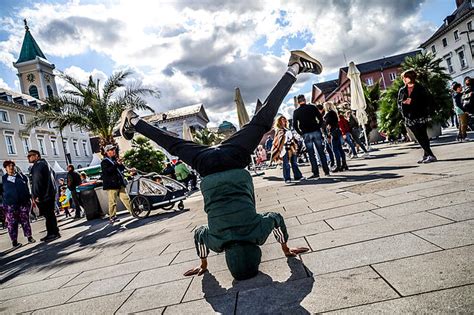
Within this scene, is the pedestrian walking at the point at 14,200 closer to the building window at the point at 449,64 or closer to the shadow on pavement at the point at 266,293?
the shadow on pavement at the point at 266,293

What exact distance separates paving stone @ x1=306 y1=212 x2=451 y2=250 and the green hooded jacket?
28.0 inches

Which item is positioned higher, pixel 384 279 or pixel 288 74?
pixel 288 74

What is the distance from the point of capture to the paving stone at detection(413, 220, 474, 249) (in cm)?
201

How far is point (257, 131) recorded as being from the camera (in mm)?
2801

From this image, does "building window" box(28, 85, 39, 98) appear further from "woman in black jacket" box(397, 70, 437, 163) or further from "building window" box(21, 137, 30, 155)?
"woman in black jacket" box(397, 70, 437, 163)

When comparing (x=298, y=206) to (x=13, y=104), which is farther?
(x=13, y=104)

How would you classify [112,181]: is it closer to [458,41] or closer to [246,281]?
[246,281]

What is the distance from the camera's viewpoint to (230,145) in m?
2.47

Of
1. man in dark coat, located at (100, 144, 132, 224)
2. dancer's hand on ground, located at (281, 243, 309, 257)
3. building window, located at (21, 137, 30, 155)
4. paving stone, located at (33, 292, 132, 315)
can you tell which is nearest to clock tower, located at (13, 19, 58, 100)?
building window, located at (21, 137, 30, 155)

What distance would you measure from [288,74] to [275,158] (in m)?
5.18

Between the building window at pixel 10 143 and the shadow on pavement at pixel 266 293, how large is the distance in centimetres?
4188

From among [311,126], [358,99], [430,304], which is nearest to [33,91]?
[358,99]

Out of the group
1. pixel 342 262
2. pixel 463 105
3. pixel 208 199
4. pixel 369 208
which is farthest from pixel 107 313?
pixel 463 105

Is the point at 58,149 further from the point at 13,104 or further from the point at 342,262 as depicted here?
the point at 342,262
